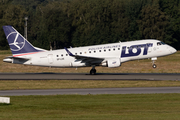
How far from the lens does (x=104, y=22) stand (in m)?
123

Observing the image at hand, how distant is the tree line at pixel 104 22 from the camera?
112 m

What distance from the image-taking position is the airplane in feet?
150

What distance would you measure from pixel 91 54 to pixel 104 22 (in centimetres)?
7710

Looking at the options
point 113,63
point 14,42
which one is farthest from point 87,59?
point 14,42

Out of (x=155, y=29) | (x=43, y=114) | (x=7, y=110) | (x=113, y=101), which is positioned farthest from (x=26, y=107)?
(x=155, y=29)

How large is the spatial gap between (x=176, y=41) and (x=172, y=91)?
86496 mm

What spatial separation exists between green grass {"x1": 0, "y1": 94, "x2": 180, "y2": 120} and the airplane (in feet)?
63.9

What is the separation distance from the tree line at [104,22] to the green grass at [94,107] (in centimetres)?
8704

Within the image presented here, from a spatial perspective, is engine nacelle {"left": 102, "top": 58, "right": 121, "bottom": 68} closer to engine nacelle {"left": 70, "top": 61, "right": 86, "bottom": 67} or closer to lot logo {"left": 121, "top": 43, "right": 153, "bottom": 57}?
lot logo {"left": 121, "top": 43, "right": 153, "bottom": 57}

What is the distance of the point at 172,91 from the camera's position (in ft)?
94.8

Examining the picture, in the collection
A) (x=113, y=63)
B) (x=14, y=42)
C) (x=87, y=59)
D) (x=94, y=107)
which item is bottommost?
(x=94, y=107)

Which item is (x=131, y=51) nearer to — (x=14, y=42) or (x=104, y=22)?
(x=14, y=42)

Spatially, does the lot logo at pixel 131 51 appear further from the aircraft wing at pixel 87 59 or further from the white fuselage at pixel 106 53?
the aircraft wing at pixel 87 59

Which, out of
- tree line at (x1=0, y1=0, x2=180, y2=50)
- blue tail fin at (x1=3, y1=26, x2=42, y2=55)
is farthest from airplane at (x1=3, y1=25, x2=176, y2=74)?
tree line at (x1=0, y1=0, x2=180, y2=50)
